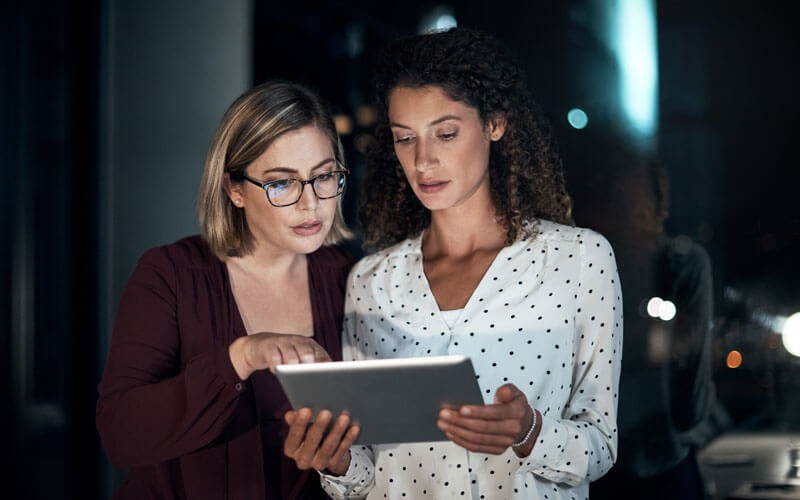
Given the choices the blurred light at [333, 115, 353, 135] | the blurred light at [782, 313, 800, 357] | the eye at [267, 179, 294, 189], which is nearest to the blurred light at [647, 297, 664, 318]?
the blurred light at [782, 313, 800, 357]

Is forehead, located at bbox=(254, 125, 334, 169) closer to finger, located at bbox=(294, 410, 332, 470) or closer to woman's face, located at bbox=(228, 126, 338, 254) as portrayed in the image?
woman's face, located at bbox=(228, 126, 338, 254)

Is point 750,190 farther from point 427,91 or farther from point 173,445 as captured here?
point 173,445

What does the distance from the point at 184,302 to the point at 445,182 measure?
72 centimetres

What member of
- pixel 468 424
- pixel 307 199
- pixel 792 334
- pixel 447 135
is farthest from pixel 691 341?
pixel 307 199

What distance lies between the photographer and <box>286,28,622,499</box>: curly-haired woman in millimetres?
1947

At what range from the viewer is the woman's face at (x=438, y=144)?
6.94 ft

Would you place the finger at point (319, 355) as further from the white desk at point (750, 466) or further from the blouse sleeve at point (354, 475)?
the white desk at point (750, 466)

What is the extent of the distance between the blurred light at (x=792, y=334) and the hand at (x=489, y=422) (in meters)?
0.88

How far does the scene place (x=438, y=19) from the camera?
285 cm

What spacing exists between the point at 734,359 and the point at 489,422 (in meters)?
0.95

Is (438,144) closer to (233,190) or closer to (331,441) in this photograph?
(233,190)

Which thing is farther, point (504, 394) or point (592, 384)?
point (592, 384)

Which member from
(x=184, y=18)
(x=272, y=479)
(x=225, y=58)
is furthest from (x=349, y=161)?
(x=272, y=479)

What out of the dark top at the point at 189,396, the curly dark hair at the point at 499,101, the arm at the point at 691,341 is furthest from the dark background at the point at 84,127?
the dark top at the point at 189,396
